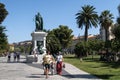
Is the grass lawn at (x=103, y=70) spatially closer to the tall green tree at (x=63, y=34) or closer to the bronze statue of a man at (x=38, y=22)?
the bronze statue of a man at (x=38, y=22)

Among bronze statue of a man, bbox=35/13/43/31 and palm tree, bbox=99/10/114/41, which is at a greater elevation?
palm tree, bbox=99/10/114/41

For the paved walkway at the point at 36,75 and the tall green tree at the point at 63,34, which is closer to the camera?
the paved walkway at the point at 36,75

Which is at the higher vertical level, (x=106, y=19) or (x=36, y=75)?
(x=106, y=19)

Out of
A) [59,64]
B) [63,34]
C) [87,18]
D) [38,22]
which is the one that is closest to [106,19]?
[87,18]

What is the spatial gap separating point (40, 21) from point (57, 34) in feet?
185

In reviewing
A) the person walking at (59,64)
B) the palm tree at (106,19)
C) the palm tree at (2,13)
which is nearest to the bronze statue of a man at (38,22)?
the person walking at (59,64)

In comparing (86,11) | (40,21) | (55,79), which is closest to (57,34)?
(86,11)

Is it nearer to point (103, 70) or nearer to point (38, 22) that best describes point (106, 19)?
point (38, 22)

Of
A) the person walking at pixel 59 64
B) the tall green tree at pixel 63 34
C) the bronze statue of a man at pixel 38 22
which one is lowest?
the person walking at pixel 59 64

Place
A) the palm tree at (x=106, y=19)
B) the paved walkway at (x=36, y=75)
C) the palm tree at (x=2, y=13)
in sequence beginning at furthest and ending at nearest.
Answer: the palm tree at (x=106, y=19) < the palm tree at (x=2, y=13) < the paved walkway at (x=36, y=75)

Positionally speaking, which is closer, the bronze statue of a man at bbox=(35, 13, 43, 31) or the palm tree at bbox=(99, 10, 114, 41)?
the bronze statue of a man at bbox=(35, 13, 43, 31)

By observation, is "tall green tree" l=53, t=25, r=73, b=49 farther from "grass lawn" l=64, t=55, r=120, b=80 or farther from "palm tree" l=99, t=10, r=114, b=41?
"grass lawn" l=64, t=55, r=120, b=80

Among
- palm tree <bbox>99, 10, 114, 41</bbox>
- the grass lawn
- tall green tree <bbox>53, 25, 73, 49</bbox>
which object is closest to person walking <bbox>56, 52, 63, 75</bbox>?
the grass lawn

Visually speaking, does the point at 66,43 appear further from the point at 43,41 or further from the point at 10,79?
the point at 10,79
